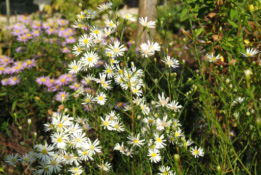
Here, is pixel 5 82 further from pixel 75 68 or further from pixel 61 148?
pixel 61 148

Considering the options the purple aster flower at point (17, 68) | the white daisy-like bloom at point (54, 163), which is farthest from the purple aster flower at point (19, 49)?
the white daisy-like bloom at point (54, 163)

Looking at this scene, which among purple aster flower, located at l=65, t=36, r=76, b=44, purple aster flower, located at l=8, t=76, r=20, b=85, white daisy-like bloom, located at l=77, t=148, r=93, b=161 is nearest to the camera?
white daisy-like bloom, located at l=77, t=148, r=93, b=161

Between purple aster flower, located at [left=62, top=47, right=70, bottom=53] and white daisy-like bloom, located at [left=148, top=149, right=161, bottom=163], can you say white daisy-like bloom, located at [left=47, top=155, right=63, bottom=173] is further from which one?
purple aster flower, located at [left=62, top=47, right=70, bottom=53]

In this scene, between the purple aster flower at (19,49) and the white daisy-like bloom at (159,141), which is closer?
the white daisy-like bloom at (159,141)

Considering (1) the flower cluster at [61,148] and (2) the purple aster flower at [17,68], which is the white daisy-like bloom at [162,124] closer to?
(1) the flower cluster at [61,148]

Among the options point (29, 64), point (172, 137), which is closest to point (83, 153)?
point (172, 137)

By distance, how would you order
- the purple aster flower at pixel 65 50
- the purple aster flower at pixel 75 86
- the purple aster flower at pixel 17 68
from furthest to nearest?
the purple aster flower at pixel 65 50 → the purple aster flower at pixel 17 68 → the purple aster flower at pixel 75 86

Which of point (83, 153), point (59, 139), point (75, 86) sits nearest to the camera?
point (59, 139)

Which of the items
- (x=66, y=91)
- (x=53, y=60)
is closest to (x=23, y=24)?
(x=53, y=60)

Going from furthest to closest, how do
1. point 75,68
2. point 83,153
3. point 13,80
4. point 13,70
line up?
1. point 13,70
2. point 13,80
3. point 75,68
4. point 83,153

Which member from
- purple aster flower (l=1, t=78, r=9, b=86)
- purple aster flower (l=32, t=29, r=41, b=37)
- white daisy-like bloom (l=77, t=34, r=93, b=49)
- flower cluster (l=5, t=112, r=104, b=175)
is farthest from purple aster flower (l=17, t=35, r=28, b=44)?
flower cluster (l=5, t=112, r=104, b=175)

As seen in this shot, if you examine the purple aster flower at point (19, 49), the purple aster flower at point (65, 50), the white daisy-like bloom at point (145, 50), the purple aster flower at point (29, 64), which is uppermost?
the white daisy-like bloom at point (145, 50)
